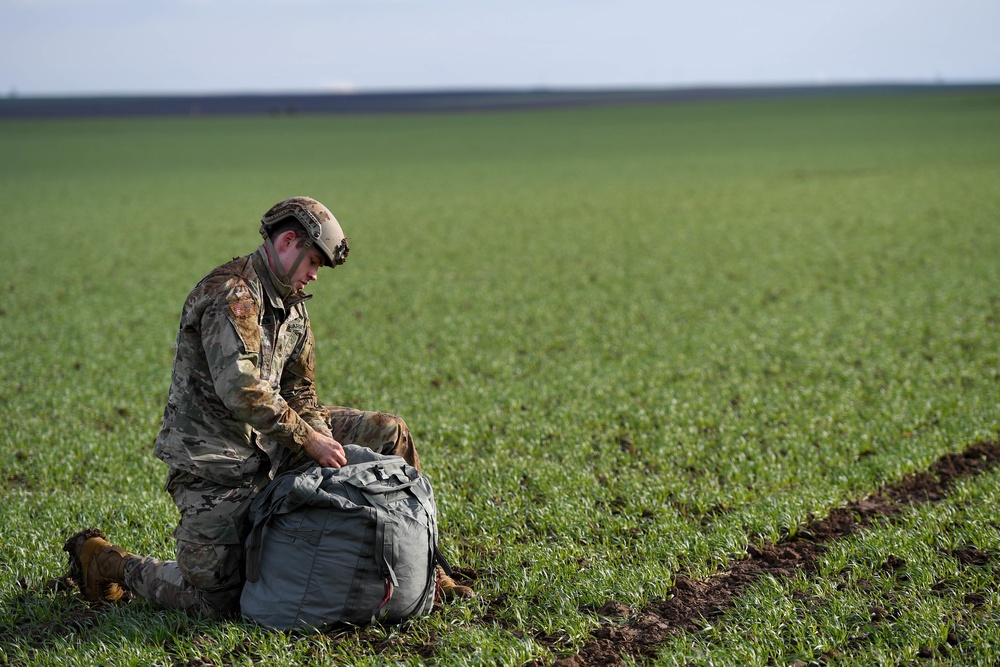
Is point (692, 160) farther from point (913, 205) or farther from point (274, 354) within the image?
point (274, 354)

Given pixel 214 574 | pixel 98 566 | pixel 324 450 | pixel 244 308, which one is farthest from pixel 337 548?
pixel 98 566

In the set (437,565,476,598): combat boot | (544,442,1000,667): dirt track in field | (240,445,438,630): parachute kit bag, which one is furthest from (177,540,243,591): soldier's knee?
(544,442,1000,667): dirt track in field

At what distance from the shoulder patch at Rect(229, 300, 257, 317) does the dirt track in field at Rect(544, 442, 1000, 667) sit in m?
2.46

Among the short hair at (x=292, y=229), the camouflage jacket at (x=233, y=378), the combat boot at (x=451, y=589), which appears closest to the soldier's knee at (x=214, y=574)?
the camouflage jacket at (x=233, y=378)

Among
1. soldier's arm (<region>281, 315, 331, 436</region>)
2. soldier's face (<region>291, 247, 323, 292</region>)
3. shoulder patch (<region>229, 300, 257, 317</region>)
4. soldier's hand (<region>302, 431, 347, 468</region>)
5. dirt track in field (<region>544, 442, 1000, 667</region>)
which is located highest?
soldier's face (<region>291, 247, 323, 292</region>)

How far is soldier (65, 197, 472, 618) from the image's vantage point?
5027 mm

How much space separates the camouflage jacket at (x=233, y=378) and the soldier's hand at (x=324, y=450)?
0.20ft

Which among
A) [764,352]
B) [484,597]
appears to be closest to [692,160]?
[764,352]

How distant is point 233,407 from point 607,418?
4943 mm

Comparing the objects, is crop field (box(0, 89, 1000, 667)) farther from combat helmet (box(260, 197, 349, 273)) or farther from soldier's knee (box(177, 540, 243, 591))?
combat helmet (box(260, 197, 349, 273))

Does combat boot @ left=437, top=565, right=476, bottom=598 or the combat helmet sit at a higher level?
the combat helmet

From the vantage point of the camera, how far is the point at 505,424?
30.1 ft

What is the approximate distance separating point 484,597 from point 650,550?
1.23 metres

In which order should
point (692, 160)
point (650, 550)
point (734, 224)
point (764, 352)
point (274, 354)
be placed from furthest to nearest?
1. point (692, 160)
2. point (734, 224)
3. point (764, 352)
4. point (650, 550)
5. point (274, 354)
